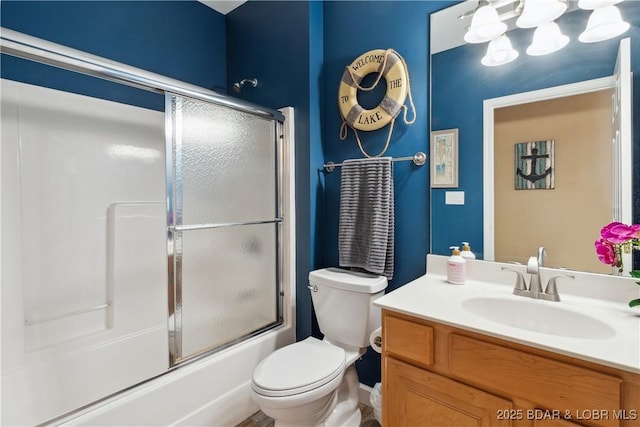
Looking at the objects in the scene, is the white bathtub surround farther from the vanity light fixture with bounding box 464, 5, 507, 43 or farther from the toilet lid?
the vanity light fixture with bounding box 464, 5, 507, 43

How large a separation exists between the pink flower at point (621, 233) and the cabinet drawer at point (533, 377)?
481 mm

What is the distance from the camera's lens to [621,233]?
997 millimetres

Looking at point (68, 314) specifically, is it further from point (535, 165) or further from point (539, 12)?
point (539, 12)

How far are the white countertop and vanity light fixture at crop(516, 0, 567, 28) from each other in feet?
3.36

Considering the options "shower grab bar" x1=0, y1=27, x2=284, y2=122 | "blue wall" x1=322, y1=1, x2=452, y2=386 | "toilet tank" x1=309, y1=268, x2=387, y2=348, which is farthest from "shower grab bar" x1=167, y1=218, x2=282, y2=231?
"shower grab bar" x1=0, y1=27, x2=284, y2=122

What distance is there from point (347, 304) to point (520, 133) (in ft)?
3.76

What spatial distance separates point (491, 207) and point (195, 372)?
165 centimetres

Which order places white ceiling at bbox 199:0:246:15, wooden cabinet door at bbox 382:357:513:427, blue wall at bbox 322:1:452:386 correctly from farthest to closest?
white ceiling at bbox 199:0:246:15 → blue wall at bbox 322:1:452:386 → wooden cabinet door at bbox 382:357:513:427

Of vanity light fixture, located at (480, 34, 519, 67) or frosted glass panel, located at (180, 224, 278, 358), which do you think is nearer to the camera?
vanity light fixture, located at (480, 34, 519, 67)

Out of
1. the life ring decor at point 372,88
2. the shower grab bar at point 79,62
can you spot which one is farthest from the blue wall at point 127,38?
the life ring decor at point 372,88

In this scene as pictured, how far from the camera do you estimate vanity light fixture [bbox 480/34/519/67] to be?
52.6 inches

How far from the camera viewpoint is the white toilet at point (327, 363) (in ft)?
4.19

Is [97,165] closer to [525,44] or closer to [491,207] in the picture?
[491,207]

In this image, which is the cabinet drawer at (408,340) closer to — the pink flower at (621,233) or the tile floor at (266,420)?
the pink flower at (621,233)
